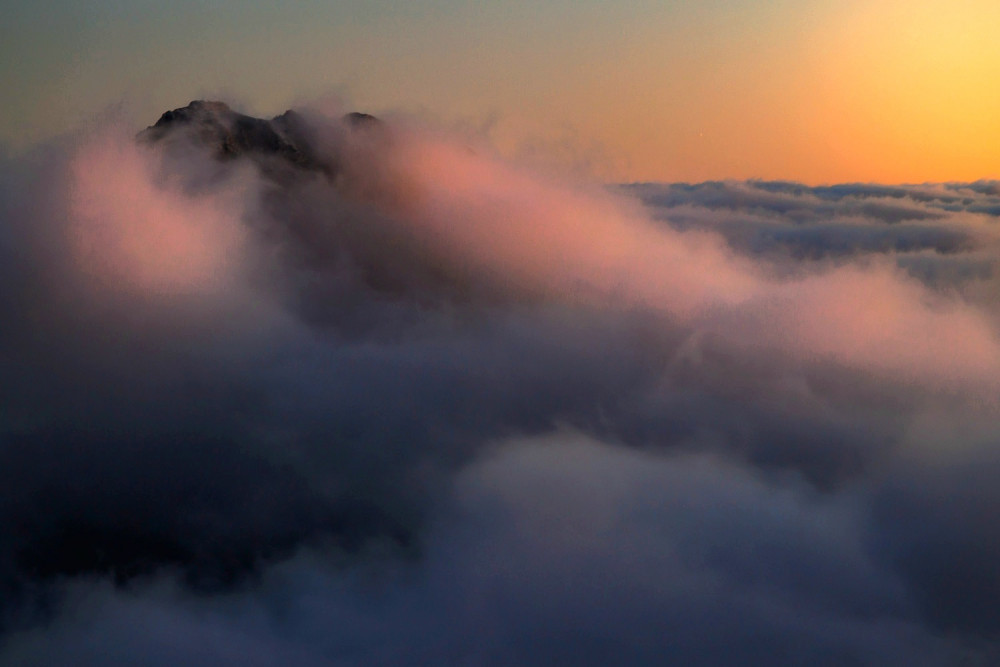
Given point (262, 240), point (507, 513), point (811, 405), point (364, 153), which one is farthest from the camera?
point (364, 153)

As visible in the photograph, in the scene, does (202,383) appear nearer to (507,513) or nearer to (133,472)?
(133,472)

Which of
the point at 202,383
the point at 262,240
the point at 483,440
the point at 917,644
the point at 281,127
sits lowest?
the point at 917,644

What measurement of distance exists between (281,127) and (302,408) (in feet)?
194

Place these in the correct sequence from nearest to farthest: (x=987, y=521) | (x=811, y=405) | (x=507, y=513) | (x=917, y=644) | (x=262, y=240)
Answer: (x=917, y=644), (x=987, y=521), (x=507, y=513), (x=811, y=405), (x=262, y=240)

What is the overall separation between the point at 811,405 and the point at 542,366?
32.6 m

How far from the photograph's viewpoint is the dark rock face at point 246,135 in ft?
369

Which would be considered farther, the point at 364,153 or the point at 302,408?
the point at 364,153

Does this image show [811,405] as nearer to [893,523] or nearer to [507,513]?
[893,523]

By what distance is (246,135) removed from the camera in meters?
117

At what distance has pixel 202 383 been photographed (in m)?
82.2

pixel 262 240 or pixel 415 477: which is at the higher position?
pixel 262 240

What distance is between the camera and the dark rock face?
11238 cm

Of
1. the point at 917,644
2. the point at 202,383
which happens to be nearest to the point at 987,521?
the point at 917,644

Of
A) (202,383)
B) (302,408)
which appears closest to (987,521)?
(302,408)
